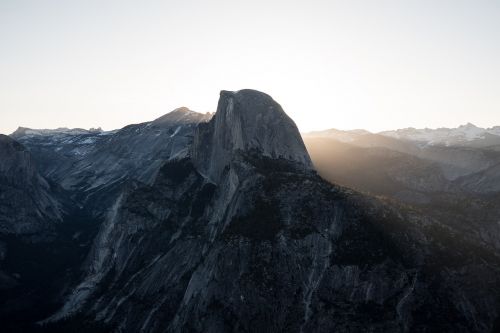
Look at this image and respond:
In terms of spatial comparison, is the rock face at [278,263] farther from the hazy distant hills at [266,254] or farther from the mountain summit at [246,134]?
the mountain summit at [246,134]

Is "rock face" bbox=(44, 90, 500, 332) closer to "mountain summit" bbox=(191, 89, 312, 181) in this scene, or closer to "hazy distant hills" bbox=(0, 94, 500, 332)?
"hazy distant hills" bbox=(0, 94, 500, 332)

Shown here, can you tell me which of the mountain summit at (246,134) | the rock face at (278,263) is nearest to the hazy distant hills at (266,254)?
the rock face at (278,263)

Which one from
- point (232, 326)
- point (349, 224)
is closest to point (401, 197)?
point (349, 224)

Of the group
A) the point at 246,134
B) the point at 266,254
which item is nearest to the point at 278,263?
the point at 266,254

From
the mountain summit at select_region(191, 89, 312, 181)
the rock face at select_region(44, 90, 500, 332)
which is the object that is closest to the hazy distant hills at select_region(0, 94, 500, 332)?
the rock face at select_region(44, 90, 500, 332)

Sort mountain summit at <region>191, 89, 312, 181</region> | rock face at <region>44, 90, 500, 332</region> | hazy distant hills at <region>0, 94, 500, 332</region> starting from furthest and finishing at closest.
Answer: mountain summit at <region>191, 89, 312, 181</region>
hazy distant hills at <region>0, 94, 500, 332</region>
rock face at <region>44, 90, 500, 332</region>
